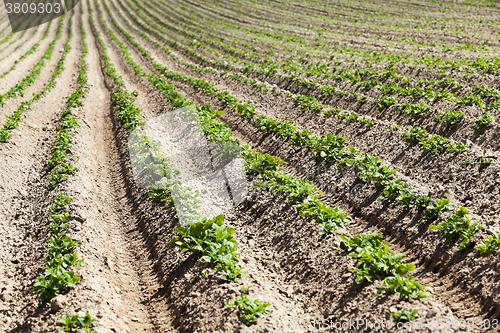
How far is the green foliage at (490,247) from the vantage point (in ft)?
17.4

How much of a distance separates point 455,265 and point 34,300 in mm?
7205

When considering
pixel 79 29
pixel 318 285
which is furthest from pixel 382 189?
pixel 79 29

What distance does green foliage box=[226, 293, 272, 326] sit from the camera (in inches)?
189

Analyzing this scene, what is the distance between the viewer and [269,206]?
25.9ft

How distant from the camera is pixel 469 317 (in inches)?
188

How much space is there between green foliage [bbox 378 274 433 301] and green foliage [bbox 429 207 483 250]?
1.50 metres

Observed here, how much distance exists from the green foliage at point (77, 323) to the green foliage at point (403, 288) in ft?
14.2

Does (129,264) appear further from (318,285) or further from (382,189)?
(382,189)

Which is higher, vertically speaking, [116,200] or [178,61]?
[178,61]

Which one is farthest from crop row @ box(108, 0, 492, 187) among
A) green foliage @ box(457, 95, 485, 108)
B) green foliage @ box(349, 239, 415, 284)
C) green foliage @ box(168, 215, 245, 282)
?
green foliage @ box(168, 215, 245, 282)

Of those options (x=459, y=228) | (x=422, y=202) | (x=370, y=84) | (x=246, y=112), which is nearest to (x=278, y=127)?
(x=246, y=112)

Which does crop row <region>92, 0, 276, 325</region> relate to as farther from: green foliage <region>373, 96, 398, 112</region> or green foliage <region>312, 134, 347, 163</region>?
green foliage <region>373, 96, 398, 112</region>

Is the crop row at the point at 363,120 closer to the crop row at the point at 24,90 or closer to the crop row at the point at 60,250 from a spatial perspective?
the crop row at the point at 60,250

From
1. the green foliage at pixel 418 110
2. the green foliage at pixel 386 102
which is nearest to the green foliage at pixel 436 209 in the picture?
the green foliage at pixel 418 110
